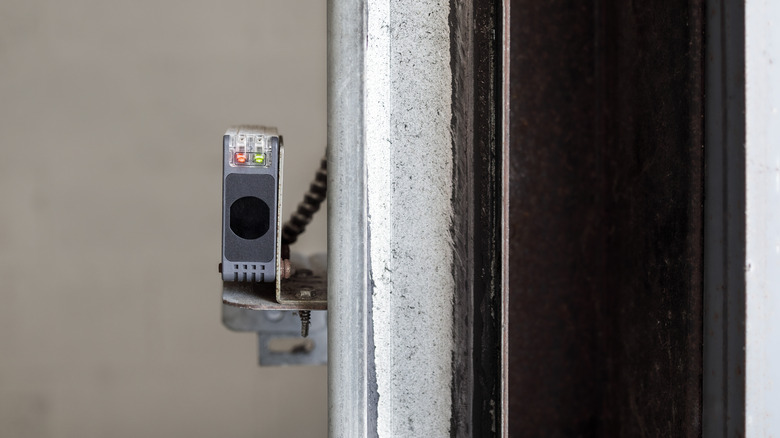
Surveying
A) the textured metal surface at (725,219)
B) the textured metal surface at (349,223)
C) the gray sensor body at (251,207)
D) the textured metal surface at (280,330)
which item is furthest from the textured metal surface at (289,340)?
the textured metal surface at (725,219)

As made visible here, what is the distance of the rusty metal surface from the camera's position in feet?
2.15

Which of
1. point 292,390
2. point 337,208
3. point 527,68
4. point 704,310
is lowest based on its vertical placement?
point 292,390

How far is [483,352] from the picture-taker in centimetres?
68

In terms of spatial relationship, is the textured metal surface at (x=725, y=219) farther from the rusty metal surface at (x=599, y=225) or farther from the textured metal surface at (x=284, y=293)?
the textured metal surface at (x=284, y=293)

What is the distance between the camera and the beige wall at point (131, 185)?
7.91 ft

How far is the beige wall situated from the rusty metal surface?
6.10ft

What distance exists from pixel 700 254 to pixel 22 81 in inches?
101

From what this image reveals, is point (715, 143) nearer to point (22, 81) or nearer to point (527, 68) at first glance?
point (527, 68)

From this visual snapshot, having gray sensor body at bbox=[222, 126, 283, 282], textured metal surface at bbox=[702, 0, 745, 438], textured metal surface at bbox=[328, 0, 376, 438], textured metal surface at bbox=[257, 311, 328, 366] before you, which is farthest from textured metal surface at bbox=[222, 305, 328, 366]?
textured metal surface at bbox=[702, 0, 745, 438]

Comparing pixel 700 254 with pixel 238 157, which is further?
pixel 238 157

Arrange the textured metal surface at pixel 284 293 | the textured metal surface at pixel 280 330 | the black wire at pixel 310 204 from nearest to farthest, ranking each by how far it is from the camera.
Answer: the textured metal surface at pixel 284 293, the black wire at pixel 310 204, the textured metal surface at pixel 280 330

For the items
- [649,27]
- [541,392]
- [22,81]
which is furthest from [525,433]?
[22,81]

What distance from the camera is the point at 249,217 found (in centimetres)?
82

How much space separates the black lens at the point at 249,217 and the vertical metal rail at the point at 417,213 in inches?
6.8
